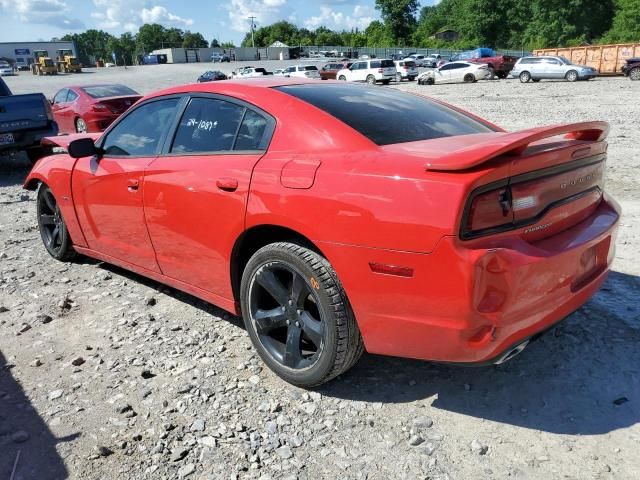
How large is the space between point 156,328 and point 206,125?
144cm

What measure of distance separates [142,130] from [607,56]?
4002 centimetres

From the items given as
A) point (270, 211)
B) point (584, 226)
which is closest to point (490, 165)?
point (584, 226)

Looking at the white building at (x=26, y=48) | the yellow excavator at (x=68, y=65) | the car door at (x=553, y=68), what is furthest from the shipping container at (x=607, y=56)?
the white building at (x=26, y=48)

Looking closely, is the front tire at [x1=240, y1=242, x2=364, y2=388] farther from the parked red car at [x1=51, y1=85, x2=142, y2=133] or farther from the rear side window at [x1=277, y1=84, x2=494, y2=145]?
the parked red car at [x1=51, y1=85, x2=142, y2=133]

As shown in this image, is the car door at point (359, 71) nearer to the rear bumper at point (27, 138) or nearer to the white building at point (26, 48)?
the rear bumper at point (27, 138)

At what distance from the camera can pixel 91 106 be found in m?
12.4

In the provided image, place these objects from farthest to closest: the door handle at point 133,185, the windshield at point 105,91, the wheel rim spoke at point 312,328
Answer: the windshield at point 105,91, the door handle at point 133,185, the wheel rim spoke at point 312,328

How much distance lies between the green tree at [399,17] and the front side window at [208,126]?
104 m

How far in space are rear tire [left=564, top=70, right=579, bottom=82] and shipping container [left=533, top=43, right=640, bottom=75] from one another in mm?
5731

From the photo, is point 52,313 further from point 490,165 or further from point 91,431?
point 490,165

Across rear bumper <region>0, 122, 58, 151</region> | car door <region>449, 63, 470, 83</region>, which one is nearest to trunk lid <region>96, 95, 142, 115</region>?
rear bumper <region>0, 122, 58, 151</region>

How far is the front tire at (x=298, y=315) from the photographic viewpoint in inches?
105

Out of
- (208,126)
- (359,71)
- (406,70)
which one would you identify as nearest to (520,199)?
(208,126)

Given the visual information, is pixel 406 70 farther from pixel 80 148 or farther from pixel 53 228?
pixel 80 148
